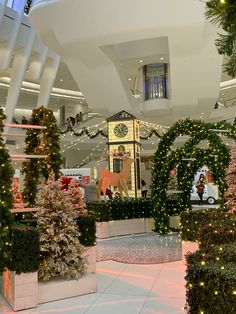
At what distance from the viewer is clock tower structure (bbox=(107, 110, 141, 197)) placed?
45.2 feet

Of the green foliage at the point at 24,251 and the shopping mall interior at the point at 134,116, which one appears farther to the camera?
the shopping mall interior at the point at 134,116

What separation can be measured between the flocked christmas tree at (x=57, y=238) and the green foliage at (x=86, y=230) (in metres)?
0.20

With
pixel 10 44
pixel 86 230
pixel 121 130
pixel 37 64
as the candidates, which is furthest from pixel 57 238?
pixel 37 64

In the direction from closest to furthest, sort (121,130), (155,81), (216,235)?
(216,235) < (121,130) < (155,81)

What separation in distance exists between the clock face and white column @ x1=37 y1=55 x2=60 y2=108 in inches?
426

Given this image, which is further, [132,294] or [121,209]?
[121,209]

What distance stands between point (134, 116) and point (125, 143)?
79.8 inches

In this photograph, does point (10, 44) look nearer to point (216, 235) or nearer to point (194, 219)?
point (194, 219)

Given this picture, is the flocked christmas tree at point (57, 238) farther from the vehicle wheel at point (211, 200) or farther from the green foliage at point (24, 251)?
the vehicle wheel at point (211, 200)

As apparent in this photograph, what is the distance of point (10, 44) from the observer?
65.4 feet

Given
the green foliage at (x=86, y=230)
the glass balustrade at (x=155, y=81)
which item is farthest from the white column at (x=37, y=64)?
the green foliage at (x=86, y=230)

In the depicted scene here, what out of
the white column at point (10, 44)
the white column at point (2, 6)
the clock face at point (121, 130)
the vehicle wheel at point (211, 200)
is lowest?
the vehicle wheel at point (211, 200)

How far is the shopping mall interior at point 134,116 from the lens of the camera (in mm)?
4535

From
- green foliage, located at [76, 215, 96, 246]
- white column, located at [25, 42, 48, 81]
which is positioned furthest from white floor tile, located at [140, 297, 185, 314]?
white column, located at [25, 42, 48, 81]
